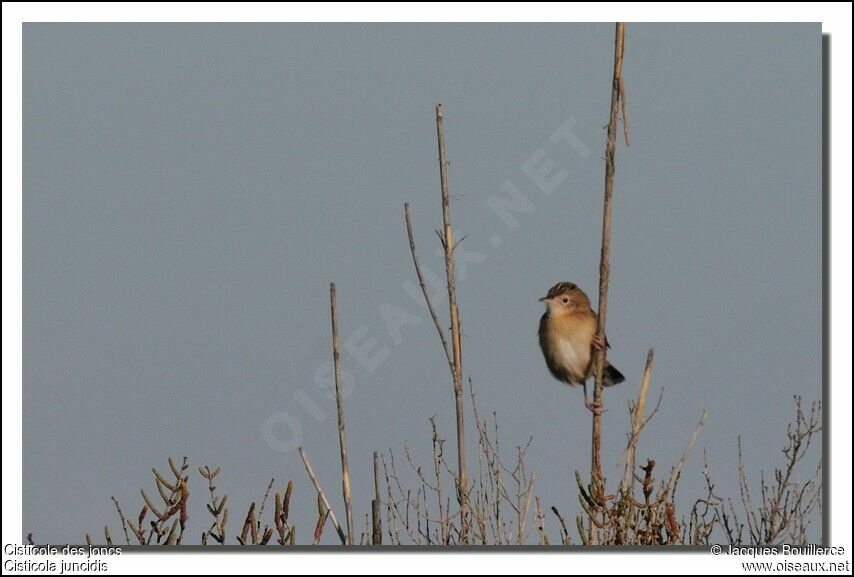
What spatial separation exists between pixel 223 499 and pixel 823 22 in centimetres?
384

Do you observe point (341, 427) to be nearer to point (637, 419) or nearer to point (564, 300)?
point (637, 419)

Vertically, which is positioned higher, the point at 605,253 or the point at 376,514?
the point at 605,253

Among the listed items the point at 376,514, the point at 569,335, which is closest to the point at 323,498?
the point at 376,514

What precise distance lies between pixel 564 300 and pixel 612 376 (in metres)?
0.67

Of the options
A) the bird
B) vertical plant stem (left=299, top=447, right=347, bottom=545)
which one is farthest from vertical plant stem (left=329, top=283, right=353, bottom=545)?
the bird

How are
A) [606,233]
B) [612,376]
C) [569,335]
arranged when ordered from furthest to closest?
[612,376] → [569,335] → [606,233]

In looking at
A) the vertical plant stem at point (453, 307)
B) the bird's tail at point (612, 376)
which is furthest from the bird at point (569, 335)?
the vertical plant stem at point (453, 307)

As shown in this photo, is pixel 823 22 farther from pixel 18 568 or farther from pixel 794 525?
pixel 18 568

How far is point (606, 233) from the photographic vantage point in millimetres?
5152

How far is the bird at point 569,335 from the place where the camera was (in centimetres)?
797

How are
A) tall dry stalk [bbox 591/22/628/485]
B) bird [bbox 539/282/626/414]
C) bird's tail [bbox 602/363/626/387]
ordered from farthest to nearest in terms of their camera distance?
bird's tail [bbox 602/363/626/387] < bird [bbox 539/282/626/414] < tall dry stalk [bbox 591/22/628/485]

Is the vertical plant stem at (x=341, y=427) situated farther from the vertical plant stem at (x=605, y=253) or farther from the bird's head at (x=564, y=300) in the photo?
the bird's head at (x=564, y=300)

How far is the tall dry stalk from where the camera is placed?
5.16 m

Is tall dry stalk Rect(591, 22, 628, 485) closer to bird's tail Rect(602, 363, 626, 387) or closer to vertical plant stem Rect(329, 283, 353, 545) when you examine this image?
vertical plant stem Rect(329, 283, 353, 545)
